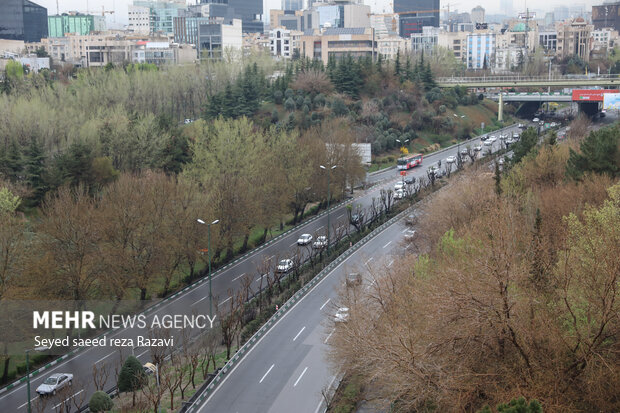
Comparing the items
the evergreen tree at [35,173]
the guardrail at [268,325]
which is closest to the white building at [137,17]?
the evergreen tree at [35,173]

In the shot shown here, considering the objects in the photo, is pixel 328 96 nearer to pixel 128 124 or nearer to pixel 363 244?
pixel 128 124

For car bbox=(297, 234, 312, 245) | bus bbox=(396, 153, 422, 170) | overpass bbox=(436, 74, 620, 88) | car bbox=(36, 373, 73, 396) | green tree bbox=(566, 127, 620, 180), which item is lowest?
car bbox=(36, 373, 73, 396)

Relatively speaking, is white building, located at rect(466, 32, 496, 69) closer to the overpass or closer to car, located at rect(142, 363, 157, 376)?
the overpass

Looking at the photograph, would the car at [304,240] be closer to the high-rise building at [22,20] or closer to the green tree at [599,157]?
the green tree at [599,157]

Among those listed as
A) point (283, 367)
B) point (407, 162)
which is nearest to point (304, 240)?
point (283, 367)

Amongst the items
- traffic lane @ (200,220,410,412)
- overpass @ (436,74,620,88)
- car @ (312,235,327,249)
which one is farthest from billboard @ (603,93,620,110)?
traffic lane @ (200,220,410,412)

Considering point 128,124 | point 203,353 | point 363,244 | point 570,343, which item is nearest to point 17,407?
point 203,353
